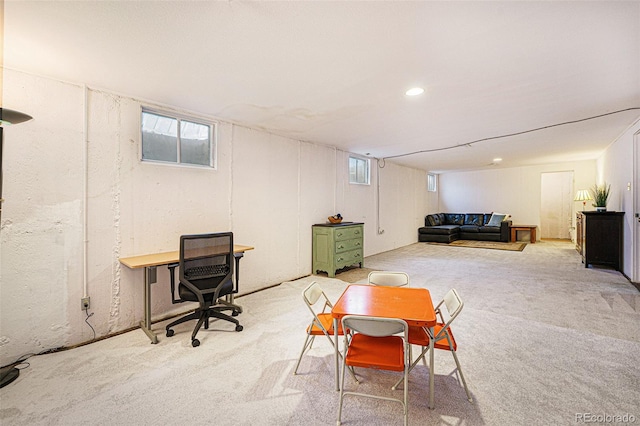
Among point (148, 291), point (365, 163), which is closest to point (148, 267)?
point (148, 291)

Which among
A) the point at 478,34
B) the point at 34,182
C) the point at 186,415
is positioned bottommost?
the point at 186,415

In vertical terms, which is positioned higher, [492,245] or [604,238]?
[604,238]

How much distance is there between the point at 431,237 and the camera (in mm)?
9281

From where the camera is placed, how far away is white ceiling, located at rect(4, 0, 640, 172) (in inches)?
68.9

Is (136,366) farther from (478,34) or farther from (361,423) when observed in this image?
(478,34)

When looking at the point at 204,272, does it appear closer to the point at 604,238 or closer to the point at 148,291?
the point at 148,291

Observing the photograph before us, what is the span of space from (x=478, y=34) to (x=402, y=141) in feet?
11.0

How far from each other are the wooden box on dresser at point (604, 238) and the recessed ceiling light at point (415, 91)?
Result: 4793 mm

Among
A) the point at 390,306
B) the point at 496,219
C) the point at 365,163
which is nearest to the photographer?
the point at 390,306

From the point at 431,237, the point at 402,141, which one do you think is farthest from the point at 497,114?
the point at 431,237

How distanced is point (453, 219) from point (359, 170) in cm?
550

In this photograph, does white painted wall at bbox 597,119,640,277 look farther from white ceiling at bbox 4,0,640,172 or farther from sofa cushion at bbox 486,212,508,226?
sofa cushion at bbox 486,212,508,226

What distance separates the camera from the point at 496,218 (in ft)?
31.0

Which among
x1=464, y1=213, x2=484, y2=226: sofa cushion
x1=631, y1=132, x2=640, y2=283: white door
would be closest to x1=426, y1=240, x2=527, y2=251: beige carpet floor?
x1=464, y1=213, x2=484, y2=226: sofa cushion
